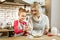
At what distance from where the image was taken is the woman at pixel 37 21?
7.18 ft

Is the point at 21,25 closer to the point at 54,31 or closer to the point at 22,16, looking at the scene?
the point at 22,16

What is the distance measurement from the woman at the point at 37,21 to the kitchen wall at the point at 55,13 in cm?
24

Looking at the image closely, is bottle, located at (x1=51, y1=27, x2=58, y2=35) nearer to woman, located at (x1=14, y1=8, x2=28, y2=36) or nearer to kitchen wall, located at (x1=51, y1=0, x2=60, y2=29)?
kitchen wall, located at (x1=51, y1=0, x2=60, y2=29)

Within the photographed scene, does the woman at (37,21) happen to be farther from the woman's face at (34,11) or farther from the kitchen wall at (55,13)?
the kitchen wall at (55,13)

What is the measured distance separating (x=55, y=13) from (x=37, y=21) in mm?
460

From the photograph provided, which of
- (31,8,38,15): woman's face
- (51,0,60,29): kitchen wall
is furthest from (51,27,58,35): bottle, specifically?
(31,8,38,15): woman's face

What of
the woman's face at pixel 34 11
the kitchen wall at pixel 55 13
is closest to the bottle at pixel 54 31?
the kitchen wall at pixel 55 13

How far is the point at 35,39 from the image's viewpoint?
1.89 m

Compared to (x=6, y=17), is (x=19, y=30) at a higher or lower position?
lower

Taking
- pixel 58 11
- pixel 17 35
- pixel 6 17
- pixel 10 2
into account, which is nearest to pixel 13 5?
pixel 10 2

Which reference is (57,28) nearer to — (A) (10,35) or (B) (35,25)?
(B) (35,25)

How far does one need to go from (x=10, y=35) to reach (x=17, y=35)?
115 mm

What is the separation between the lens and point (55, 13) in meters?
2.55

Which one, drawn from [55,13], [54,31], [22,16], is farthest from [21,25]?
[55,13]
